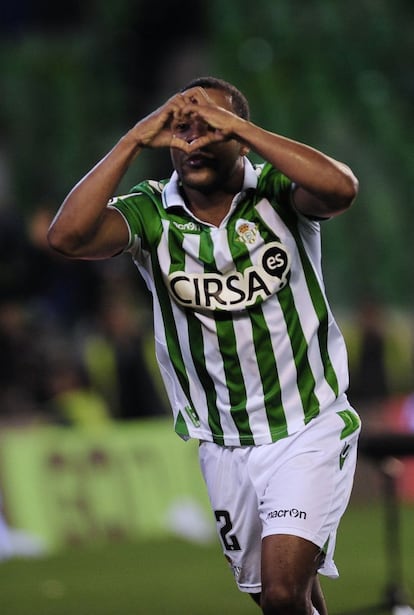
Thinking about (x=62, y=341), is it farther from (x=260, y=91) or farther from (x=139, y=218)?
(x=139, y=218)

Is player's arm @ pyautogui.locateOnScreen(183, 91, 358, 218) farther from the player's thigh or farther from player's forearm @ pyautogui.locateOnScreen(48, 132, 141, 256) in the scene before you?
the player's thigh

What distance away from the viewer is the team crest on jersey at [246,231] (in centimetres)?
464

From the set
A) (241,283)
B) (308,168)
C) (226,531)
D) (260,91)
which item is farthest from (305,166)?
(260,91)

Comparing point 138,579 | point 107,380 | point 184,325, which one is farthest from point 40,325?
point 184,325

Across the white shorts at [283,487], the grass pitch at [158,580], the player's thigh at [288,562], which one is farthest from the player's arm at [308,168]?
the grass pitch at [158,580]

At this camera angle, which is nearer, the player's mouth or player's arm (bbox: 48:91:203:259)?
player's arm (bbox: 48:91:203:259)

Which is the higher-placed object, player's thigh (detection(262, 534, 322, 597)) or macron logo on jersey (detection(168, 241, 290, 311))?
macron logo on jersey (detection(168, 241, 290, 311))

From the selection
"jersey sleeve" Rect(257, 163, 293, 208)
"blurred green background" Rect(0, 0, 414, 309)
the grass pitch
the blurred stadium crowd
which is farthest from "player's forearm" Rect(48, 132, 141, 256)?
"blurred green background" Rect(0, 0, 414, 309)

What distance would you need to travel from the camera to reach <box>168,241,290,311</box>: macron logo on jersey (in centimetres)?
461

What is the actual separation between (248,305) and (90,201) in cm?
70

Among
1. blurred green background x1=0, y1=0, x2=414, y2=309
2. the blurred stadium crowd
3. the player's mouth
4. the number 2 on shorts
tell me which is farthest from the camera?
blurred green background x1=0, y1=0, x2=414, y2=309

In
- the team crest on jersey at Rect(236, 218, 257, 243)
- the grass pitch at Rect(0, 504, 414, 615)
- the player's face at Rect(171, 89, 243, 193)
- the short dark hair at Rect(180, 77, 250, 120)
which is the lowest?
the grass pitch at Rect(0, 504, 414, 615)

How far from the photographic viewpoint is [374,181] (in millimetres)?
16562

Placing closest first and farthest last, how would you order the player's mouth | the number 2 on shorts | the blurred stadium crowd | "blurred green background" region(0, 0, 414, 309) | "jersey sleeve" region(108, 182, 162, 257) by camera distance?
the player's mouth → "jersey sleeve" region(108, 182, 162, 257) → the number 2 on shorts → the blurred stadium crowd → "blurred green background" region(0, 0, 414, 309)
